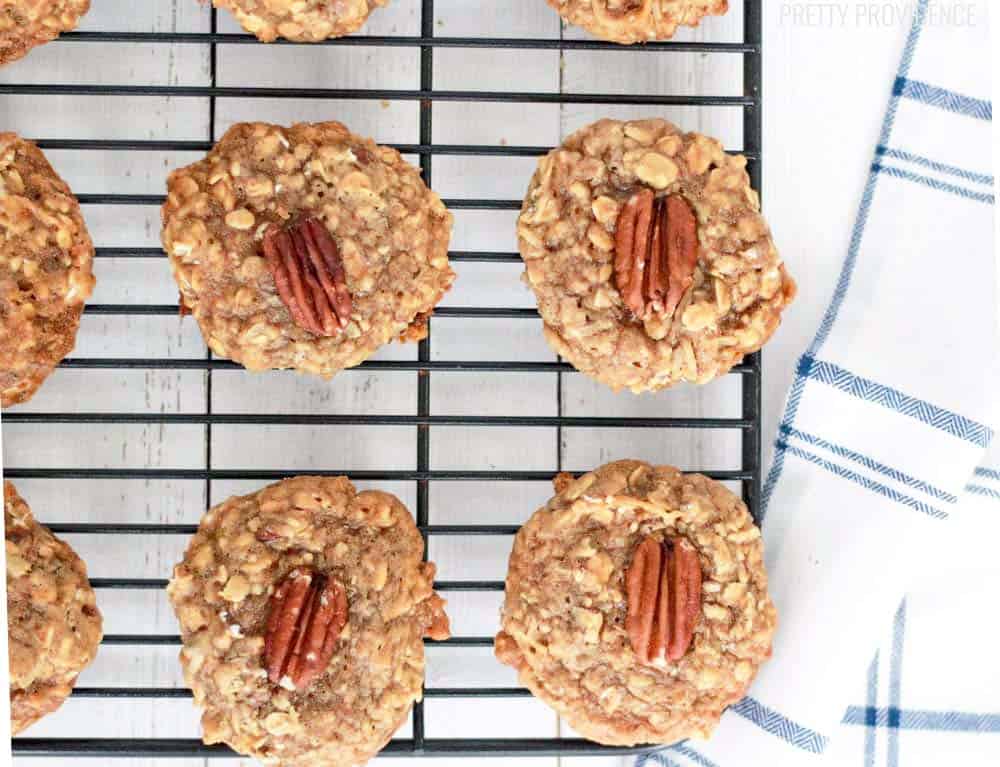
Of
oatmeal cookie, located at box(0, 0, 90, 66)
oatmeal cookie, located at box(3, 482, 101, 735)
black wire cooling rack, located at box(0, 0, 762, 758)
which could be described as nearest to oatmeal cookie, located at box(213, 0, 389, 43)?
black wire cooling rack, located at box(0, 0, 762, 758)

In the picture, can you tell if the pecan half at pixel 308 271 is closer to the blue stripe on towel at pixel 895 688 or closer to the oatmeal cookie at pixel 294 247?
the oatmeal cookie at pixel 294 247

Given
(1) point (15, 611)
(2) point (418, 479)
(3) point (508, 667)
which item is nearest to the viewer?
(1) point (15, 611)

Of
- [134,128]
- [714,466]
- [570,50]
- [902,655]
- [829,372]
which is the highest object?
[570,50]

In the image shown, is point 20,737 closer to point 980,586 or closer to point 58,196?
point 58,196

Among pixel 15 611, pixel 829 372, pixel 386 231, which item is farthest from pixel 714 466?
pixel 15 611

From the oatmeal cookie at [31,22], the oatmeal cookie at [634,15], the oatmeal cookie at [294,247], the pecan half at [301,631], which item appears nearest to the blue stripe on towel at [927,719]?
the pecan half at [301,631]

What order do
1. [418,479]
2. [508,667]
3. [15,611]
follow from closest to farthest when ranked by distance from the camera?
[15,611] → [418,479] → [508,667]
